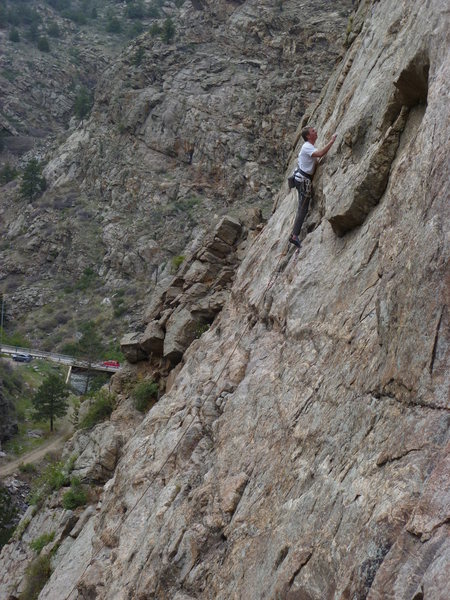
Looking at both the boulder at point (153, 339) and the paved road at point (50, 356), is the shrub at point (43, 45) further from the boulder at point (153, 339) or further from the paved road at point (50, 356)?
the boulder at point (153, 339)

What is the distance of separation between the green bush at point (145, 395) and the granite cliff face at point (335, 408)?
475 centimetres

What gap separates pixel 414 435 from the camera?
5.24m

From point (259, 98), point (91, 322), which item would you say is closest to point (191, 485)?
Answer: point (91, 322)

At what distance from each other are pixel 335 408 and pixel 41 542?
13.6 metres

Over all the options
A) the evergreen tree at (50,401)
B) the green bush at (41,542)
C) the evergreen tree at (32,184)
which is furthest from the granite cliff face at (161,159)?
the green bush at (41,542)

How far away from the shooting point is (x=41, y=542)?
57.5 feet

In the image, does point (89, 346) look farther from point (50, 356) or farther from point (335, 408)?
point (335, 408)

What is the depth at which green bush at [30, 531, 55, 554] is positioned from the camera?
17422 mm

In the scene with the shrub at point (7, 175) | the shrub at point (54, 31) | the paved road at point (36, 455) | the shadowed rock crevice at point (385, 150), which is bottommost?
the paved road at point (36, 455)

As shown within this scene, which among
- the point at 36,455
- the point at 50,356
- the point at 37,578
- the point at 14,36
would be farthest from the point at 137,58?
the point at 37,578

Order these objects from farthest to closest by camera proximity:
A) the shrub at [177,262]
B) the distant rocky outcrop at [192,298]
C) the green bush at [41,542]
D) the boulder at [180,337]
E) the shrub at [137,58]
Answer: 1. the shrub at [137,58]
2. the shrub at [177,262]
3. the distant rocky outcrop at [192,298]
4. the boulder at [180,337]
5. the green bush at [41,542]

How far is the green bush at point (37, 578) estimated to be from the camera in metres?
16.0

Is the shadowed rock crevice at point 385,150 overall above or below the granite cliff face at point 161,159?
above

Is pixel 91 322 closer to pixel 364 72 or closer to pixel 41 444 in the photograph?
pixel 41 444
